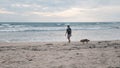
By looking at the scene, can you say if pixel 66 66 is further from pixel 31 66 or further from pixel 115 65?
pixel 115 65

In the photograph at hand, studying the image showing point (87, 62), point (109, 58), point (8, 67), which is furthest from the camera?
point (109, 58)

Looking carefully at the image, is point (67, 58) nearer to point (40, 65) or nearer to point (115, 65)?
point (40, 65)

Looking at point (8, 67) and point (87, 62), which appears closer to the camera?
point (8, 67)

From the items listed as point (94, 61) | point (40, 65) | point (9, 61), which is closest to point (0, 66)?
point (9, 61)

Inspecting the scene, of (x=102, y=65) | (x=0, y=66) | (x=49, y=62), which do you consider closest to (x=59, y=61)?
(x=49, y=62)

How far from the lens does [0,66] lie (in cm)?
809

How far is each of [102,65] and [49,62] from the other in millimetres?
2124

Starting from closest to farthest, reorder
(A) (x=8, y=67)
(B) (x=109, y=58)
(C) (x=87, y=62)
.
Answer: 1. (A) (x=8, y=67)
2. (C) (x=87, y=62)
3. (B) (x=109, y=58)

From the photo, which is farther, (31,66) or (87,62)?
(87,62)

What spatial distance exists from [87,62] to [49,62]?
1.54 metres

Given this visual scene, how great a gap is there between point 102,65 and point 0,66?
3.88m

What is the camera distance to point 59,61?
890 cm

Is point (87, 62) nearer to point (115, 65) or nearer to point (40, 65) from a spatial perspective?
point (115, 65)

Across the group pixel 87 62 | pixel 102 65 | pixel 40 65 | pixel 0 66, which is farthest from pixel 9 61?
pixel 102 65
